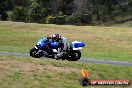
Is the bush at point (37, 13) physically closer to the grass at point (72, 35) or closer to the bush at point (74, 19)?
the bush at point (74, 19)

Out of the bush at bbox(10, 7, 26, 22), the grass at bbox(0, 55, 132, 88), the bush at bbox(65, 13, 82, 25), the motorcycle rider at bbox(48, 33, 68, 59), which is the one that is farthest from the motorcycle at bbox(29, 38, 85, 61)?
the bush at bbox(65, 13, 82, 25)

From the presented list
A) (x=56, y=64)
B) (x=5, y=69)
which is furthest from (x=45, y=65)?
(x=5, y=69)

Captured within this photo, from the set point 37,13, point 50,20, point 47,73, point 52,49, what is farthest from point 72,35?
point 47,73

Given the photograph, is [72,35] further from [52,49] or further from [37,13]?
[52,49]

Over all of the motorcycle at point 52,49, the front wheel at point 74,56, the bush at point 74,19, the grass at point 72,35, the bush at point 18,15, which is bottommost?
the bush at point 74,19

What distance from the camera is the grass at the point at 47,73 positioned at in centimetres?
1895

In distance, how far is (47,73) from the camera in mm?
20359

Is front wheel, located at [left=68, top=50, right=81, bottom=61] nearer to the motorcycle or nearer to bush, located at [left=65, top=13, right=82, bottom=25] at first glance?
the motorcycle

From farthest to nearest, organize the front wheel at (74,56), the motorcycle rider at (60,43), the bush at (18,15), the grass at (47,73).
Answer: the bush at (18,15)
the front wheel at (74,56)
the motorcycle rider at (60,43)
the grass at (47,73)

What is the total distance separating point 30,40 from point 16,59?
2929cm

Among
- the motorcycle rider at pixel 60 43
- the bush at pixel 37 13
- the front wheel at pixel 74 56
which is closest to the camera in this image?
the motorcycle rider at pixel 60 43

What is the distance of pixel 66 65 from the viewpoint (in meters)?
22.2

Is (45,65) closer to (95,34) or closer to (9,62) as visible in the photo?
(9,62)

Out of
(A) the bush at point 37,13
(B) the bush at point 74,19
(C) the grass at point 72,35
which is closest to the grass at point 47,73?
(C) the grass at point 72,35
